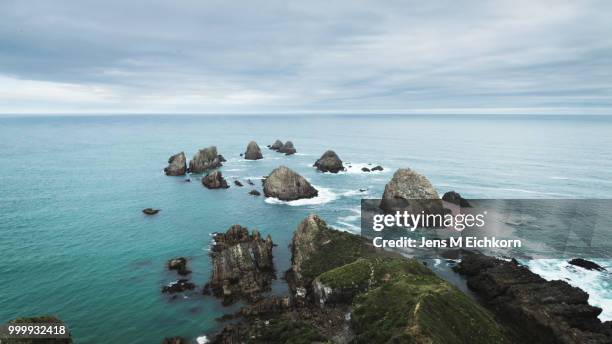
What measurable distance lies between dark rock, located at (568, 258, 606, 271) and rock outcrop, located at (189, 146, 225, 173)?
120463mm

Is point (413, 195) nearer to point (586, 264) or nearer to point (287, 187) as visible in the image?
point (586, 264)

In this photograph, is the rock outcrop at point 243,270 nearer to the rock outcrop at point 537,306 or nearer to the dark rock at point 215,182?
the rock outcrop at point 537,306

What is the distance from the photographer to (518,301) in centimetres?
4731

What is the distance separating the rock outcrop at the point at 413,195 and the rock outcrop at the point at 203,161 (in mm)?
83220

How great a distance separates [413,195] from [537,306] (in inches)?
1636

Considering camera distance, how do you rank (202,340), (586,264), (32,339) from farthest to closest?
(586,264) < (202,340) < (32,339)

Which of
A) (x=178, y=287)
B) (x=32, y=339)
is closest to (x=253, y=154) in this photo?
(x=178, y=287)

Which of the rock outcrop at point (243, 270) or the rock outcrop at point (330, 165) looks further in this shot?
the rock outcrop at point (330, 165)

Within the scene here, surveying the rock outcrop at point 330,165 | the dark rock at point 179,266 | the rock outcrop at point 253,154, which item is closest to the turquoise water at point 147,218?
the dark rock at point 179,266

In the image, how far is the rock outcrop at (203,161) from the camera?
140m

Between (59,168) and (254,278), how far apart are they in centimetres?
13121

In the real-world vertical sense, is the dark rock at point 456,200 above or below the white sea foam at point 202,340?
above

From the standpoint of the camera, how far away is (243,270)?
5719cm

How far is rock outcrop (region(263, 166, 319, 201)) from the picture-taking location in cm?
10131
